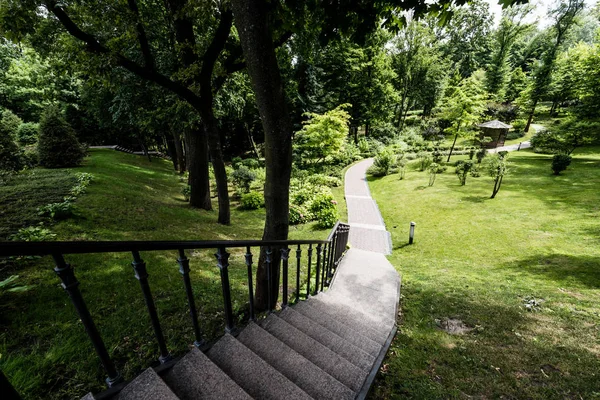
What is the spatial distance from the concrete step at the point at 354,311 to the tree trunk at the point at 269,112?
118cm

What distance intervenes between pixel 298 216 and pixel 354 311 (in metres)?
7.68

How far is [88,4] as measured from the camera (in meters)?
5.95

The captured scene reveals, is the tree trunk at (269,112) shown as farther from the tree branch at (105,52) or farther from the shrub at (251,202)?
the shrub at (251,202)

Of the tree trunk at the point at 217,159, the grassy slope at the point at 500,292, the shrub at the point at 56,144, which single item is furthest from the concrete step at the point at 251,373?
the shrub at the point at 56,144

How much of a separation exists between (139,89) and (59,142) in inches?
348

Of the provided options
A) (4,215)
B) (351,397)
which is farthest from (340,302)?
(4,215)

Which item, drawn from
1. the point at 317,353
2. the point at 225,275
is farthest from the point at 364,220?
the point at 225,275

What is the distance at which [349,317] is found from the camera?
166 inches

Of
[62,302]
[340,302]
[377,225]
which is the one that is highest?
[62,302]

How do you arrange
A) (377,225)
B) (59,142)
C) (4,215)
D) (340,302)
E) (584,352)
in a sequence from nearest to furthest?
(584,352) < (340,302) < (4,215) < (377,225) < (59,142)

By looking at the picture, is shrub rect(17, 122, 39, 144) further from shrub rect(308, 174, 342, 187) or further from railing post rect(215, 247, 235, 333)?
railing post rect(215, 247, 235, 333)

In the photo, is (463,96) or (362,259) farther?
(463,96)

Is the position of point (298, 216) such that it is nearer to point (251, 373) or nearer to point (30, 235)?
point (30, 235)

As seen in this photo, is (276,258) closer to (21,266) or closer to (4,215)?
(21,266)
